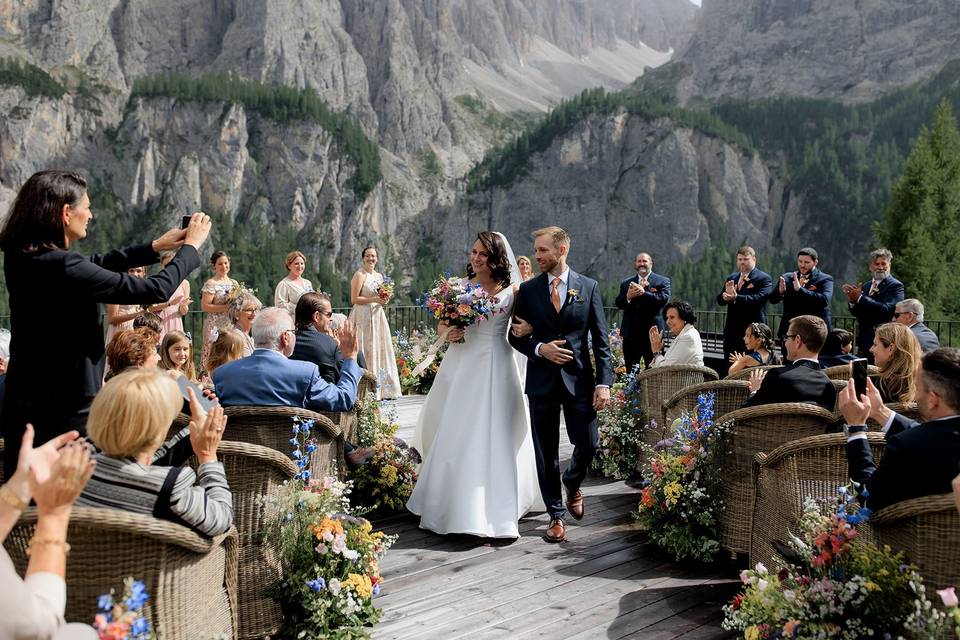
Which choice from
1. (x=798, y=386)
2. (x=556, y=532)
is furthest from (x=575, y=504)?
(x=798, y=386)

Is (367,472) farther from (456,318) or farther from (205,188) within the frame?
(205,188)

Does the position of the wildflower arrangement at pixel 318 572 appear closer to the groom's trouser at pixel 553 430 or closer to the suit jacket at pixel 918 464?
the groom's trouser at pixel 553 430

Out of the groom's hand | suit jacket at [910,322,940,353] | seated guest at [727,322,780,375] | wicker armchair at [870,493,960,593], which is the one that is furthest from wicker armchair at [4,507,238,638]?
suit jacket at [910,322,940,353]

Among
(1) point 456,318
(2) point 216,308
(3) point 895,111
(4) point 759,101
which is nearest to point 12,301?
(1) point 456,318

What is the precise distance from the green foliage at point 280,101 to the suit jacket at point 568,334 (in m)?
107

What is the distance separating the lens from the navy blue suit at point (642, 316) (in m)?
8.66

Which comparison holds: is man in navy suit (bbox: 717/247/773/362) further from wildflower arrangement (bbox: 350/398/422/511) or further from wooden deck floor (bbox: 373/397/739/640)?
wildflower arrangement (bbox: 350/398/422/511)

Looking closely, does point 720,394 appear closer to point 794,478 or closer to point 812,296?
point 794,478

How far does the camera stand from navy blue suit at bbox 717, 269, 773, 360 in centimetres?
915

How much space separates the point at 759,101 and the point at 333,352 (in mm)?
128963

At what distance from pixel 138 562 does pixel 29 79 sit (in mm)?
109868

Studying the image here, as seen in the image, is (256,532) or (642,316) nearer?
(256,532)

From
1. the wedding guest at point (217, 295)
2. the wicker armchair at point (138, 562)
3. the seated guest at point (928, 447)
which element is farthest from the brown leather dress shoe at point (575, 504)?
the wedding guest at point (217, 295)

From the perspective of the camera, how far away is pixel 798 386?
4254 millimetres
